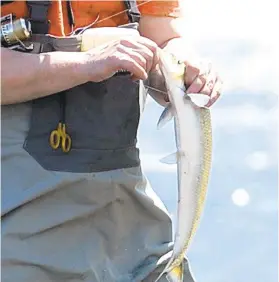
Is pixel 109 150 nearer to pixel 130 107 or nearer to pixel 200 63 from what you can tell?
pixel 130 107

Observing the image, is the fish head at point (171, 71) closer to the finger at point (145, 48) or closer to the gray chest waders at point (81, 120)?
the finger at point (145, 48)

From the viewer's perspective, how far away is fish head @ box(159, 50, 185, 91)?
77.7 inches

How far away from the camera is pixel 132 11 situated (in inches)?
85.2

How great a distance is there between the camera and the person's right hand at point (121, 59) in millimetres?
1897

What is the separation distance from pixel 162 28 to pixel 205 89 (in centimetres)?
32

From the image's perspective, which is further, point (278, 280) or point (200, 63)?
point (278, 280)

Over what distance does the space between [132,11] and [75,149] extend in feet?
1.20

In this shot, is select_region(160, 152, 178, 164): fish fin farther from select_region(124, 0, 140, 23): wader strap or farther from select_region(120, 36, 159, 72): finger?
select_region(124, 0, 140, 23): wader strap

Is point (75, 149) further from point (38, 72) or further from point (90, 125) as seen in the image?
point (38, 72)

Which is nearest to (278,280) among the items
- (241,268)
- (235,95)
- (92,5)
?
(241,268)

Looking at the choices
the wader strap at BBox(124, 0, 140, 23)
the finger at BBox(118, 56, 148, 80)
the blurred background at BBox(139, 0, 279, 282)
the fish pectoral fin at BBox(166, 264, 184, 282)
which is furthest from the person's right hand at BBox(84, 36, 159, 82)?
the blurred background at BBox(139, 0, 279, 282)

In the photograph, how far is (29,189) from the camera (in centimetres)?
196

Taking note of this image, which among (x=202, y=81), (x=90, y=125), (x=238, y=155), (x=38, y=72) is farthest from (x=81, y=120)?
(x=238, y=155)

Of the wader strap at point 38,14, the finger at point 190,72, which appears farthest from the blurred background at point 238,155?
the wader strap at point 38,14
